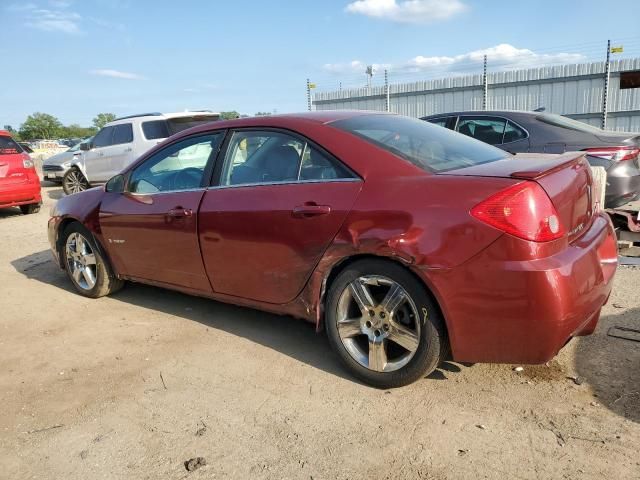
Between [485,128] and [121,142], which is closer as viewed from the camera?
[485,128]

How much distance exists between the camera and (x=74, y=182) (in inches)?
507

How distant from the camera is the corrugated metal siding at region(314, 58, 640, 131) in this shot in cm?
1386

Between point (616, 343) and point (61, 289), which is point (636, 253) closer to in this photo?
A: point (616, 343)

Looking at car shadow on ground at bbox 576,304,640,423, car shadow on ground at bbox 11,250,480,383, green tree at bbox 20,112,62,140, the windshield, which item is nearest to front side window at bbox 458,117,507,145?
the windshield

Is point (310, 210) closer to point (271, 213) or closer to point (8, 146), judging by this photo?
point (271, 213)

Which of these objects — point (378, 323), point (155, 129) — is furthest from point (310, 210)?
point (155, 129)

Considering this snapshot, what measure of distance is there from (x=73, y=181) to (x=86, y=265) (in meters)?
9.07

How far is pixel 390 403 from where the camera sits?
284 cm

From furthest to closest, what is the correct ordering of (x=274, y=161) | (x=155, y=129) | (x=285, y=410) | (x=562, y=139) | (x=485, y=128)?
(x=155, y=129) < (x=485, y=128) < (x=562, y=139) < (x=274, y=161) < (x=285, y=410)

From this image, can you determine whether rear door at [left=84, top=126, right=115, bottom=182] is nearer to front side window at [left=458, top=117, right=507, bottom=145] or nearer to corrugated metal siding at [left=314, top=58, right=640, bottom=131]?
front side window at [left=458, top=117, right=507, bottom=145]

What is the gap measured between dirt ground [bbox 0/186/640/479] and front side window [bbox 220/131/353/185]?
1.17 meters

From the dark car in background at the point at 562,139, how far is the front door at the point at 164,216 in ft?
13.7

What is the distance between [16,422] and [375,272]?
215 centimetres

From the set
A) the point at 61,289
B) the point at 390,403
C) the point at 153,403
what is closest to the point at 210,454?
the point at 153,403
